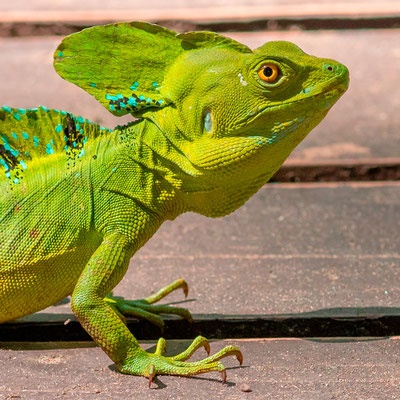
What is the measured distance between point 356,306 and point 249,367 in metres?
0.87

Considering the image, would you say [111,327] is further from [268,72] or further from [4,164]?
[268,72]

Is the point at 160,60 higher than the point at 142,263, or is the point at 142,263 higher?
the point at 160,60

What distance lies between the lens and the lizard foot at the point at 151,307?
4.14 meters

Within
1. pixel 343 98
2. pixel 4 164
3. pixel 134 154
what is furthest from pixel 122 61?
pixel 343 98

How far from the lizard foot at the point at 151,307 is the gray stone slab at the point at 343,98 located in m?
A: 2.47

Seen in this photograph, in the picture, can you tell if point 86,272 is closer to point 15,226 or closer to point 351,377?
point 15,226

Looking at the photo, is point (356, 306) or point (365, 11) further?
point (365, 11)

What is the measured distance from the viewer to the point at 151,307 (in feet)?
13.9

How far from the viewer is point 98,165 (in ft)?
12.2

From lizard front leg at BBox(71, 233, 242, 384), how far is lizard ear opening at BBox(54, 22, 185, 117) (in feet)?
2.26

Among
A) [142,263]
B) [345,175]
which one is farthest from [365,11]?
[142,263]

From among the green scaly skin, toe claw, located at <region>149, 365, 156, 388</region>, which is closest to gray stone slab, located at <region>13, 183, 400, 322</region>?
the green scaly skin

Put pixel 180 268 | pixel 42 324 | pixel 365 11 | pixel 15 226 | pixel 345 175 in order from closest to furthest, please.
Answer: pixel 15 226
pixel 42 324
pixel 180 268
pixel 345 175
pixel 365 11

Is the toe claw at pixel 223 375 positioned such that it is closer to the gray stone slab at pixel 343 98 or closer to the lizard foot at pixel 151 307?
the lizard foot at pixel 151 307
